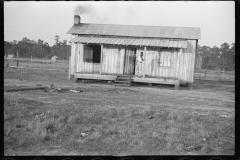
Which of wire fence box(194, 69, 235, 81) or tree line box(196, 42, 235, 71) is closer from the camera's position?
wire fence box(194, 69, 235, 81)

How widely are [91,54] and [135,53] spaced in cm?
333

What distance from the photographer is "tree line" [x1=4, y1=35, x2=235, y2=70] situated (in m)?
49.8

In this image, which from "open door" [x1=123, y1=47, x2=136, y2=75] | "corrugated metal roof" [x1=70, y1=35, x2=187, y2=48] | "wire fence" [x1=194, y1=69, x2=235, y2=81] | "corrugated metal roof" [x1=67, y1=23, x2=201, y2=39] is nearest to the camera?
"corrugated metal roof" [x1=70, y1=35, x2=187, y2=48]

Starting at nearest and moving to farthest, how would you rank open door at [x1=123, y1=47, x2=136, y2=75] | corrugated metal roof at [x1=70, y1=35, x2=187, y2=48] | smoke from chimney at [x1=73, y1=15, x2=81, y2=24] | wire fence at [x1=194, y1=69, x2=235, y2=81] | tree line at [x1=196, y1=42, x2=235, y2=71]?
corrugated metal roof at [x1=70, y1=35, x2=187, y2=48], open door at [x1=123, y1=47, x2=136, y2=75], smoke from chimney at [x1=73, y1=15, x2=81, y2=24], wire fence at [x1=194, y1=69, x2=235, y2=81], tree line at [x1=196, y1=42, x2=235, y2=71]

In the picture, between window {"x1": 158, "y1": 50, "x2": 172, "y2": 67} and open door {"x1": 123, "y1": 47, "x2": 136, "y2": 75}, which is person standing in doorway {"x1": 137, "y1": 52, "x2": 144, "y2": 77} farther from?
window {"x1": 158, "y1": 50, "x2": 172, "y2": 67}

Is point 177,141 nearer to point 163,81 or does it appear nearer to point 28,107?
point 28,107

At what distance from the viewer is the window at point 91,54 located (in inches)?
629

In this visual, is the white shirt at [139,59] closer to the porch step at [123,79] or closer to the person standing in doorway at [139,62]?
the person standing in doorway at [139,62]

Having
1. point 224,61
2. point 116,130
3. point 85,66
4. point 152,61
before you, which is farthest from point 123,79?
point 224,61

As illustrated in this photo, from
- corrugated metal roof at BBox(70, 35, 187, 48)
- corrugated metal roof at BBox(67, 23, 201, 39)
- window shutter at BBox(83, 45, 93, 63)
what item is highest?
corrugated metal roof at BBox(67, 23, 201, 39)

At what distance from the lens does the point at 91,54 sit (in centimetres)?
1628

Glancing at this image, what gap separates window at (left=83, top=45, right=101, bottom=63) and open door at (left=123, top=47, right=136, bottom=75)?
2.25 meters

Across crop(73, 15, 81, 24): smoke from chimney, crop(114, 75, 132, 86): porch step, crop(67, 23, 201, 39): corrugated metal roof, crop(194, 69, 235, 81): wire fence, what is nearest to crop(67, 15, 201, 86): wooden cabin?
crop(67, 23, 201, 39): corrugated metal roof

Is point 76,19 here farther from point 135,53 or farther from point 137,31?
point 135,53
